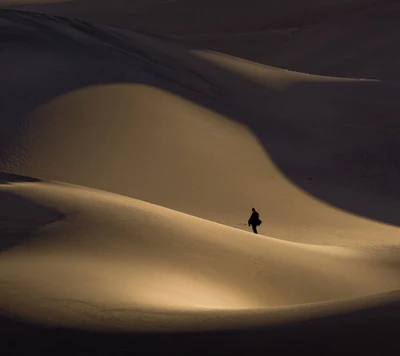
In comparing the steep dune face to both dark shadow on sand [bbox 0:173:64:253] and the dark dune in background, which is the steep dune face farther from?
the dark dune in background

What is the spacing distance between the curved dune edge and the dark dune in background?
17.8 meters

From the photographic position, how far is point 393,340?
3861 mm

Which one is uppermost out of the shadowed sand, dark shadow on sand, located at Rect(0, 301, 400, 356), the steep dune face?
the steep dune face

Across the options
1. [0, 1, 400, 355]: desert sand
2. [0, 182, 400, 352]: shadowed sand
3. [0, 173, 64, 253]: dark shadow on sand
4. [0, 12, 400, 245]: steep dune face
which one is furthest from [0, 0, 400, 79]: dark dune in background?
[0, 173, 64, 253]: dark shadow on sand

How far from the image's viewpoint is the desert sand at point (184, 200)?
169 inches

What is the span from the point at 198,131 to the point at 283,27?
1846cm

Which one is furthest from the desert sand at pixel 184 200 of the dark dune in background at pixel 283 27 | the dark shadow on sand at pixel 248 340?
the dark dune in background at pixel 283 27

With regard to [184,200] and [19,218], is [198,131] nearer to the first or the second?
[184,200]

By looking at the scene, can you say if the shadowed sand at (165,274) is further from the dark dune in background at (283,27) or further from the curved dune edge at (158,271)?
the dark dune in background at (283,27)

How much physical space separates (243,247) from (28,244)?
215 cm

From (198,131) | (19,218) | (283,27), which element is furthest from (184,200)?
(283,27)

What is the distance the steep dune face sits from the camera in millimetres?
12750

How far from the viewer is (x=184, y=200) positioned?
1252 cm

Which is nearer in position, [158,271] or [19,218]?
[158,271]
